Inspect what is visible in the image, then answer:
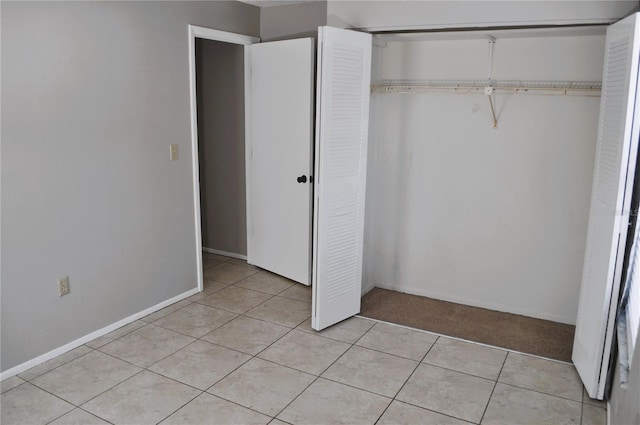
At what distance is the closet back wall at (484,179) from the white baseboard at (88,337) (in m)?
1.55

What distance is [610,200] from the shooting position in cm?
248

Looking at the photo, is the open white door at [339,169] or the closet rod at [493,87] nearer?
the open white door at [339,169]

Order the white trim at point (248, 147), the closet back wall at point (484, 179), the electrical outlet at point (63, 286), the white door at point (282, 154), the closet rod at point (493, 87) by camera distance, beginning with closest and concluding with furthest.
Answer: the electrical outlet at point (63, 286) → the closet rod at point (493, 87) → the closet back wall at point (484, 179) → the white door at point (282, 154) → the white trim at point (248, 147)

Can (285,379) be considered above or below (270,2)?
below

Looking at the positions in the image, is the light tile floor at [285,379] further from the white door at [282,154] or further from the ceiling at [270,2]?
the ceiling at [270,2]

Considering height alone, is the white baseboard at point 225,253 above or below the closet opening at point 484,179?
below

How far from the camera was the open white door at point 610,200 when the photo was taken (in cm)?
231

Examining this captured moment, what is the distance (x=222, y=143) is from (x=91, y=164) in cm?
183

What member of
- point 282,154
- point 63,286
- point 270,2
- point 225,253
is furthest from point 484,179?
point 63,286

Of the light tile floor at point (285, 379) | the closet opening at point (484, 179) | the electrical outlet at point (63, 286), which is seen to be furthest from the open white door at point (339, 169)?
the electrical outlet at point (63, 286)

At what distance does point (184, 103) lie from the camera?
12.2 feet

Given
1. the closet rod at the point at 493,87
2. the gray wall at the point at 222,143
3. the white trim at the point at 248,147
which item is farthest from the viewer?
the gray wall at the point at 222,143

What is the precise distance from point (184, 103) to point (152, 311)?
155 cm

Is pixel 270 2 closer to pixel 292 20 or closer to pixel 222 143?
pixel 292 20
